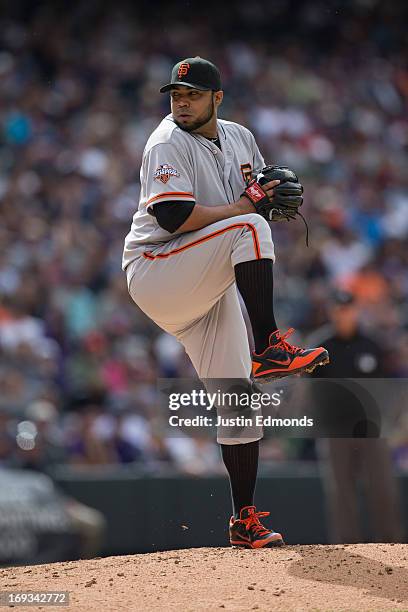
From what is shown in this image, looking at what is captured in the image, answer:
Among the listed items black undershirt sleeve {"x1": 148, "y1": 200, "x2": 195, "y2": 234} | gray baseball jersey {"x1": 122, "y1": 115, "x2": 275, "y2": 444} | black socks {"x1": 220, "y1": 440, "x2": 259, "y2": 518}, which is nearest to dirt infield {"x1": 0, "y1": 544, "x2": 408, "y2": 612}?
black socks {"x1": 220, "y1": 440, "x2": 259, "y2": 518}

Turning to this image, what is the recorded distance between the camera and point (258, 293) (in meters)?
4.03

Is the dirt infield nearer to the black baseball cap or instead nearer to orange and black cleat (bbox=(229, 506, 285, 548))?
orange and black cleat (bbox=(229, 506, 285, 548))

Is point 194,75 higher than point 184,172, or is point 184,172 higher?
point 194,75

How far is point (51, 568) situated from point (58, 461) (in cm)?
255

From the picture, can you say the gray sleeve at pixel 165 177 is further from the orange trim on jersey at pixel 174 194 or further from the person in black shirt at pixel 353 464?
the person in black shirt at pixel 353 464

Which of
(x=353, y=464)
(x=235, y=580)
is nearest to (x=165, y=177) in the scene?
(x=235, y=580)

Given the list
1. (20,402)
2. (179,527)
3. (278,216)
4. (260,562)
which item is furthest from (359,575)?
(20,402)

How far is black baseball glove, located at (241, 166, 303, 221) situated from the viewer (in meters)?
4.11

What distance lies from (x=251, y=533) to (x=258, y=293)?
1142 millimetres

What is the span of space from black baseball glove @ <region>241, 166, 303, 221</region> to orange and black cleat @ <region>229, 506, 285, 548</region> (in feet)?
4.34

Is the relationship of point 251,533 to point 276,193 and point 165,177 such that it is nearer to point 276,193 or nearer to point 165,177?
point 276,193

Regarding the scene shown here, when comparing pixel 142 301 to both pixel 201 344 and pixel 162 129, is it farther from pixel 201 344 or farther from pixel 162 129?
pixel 162 129

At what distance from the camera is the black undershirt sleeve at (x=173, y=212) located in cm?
404

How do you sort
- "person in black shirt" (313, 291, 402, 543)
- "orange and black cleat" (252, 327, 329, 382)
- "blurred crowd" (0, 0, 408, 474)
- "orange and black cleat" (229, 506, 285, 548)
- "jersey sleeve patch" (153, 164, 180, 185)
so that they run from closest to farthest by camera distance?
"orange and black cleat" (252, 327, 329, 382)
"jersey sleeve patch" (153, 164, 180, 185)
"orange and black cleat" (229, 506, 285, 548)
"person in black shirt" (313, 291, 402, 543)
"blurred crowd" (0, 0, 408, 474)
